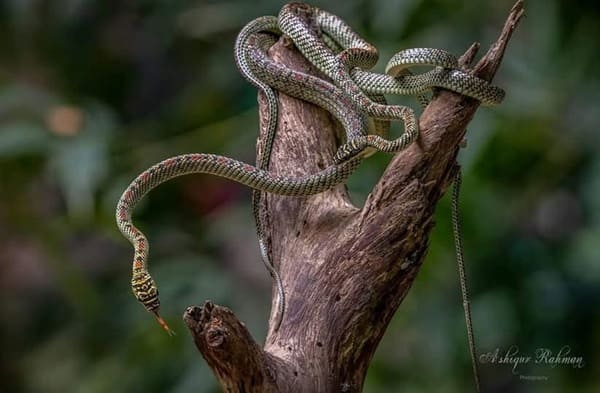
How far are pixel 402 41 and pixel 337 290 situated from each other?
253cm

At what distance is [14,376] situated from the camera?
6.93 meters

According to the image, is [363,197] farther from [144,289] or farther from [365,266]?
[144,289]

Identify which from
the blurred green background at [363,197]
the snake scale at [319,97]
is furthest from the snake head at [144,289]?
the blurred green background at [363,197]

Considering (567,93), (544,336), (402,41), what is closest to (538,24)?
(567,93)

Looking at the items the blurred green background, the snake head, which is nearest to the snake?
the snake head

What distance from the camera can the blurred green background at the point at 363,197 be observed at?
16.6 ft

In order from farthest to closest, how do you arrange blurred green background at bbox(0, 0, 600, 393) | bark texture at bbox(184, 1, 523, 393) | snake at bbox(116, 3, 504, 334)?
blurred green background at bbox(0, 0, 600, 393), snake at bbox(116, 3, 504, 334), bark texture at bbox(184, 1, 523, 393)

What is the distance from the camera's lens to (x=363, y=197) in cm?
493

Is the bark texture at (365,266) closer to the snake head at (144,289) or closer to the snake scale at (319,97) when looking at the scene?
the snake scale at (319,97)

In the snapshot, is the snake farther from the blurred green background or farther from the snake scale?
the blurred green background

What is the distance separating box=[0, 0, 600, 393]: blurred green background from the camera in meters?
5.06

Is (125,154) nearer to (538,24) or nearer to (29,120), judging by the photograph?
(29,120)

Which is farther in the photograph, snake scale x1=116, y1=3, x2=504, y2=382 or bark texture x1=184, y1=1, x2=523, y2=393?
snake scale x1=116, y1=3, x2=504, y2=382

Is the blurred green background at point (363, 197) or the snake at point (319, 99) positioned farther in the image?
the blurred green background at point (363, 197)
